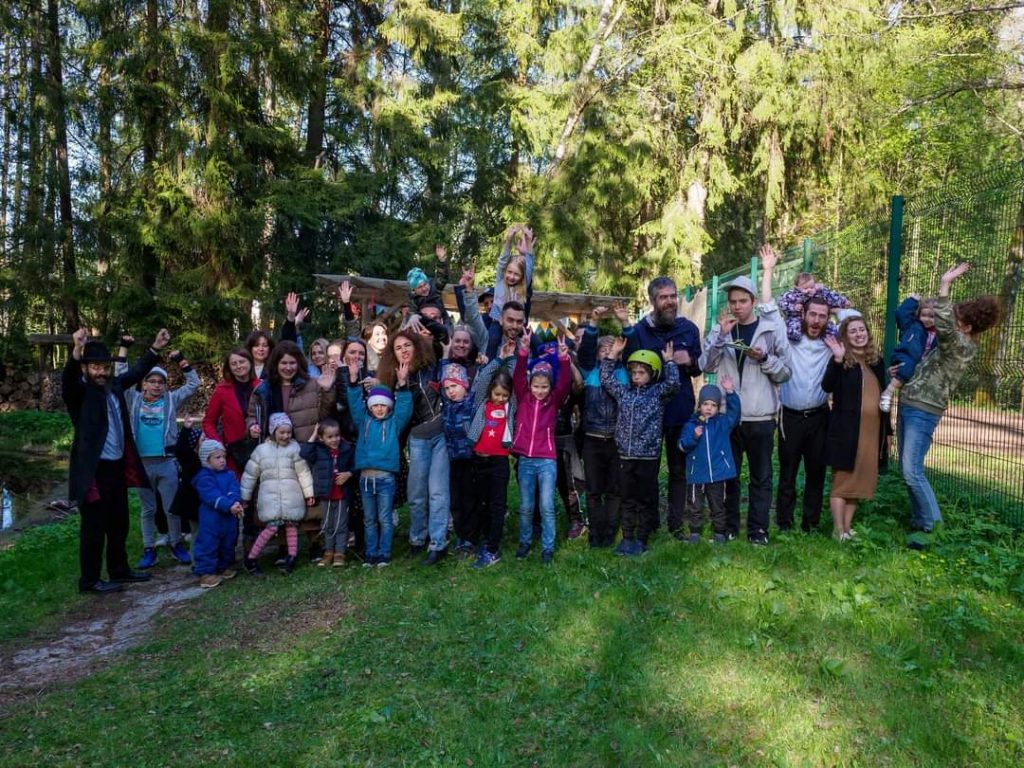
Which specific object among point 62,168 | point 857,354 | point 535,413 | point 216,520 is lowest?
point 216,520

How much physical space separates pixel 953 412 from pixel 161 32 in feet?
56.4

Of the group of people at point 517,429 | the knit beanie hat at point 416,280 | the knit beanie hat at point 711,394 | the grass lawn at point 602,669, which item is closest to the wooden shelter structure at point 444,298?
the knit beanie hat at point 416,280

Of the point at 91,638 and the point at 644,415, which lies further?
the point at 644,415

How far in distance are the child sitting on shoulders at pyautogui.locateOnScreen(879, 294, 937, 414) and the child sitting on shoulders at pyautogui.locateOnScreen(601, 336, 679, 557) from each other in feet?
5.44

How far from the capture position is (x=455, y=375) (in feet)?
19.9

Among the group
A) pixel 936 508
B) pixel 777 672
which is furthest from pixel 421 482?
pixel 936 508

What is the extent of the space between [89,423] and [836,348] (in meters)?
5.63

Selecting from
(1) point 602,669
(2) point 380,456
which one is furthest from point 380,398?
(1) point 602,669

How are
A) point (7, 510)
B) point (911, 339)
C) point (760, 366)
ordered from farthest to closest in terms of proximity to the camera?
point (7, 510) → point (911, 339) → point (760, 366)

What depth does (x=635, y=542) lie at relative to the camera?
5.64 m

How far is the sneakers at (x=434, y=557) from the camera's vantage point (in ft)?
19.4

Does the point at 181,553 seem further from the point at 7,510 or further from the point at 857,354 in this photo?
the point at 857,354

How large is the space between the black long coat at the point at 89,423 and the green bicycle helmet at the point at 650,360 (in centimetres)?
398

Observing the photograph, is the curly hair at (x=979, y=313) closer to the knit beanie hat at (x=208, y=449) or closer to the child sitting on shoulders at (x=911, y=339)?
the child sitting on shoulders at (x=911, y=339)
